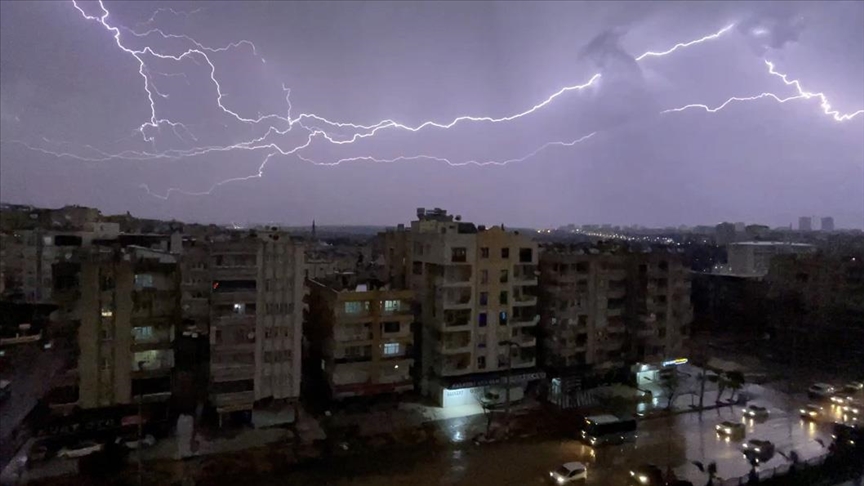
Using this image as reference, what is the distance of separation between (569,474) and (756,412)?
27.3 feet

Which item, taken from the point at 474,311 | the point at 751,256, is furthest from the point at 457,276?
the point at 751,256

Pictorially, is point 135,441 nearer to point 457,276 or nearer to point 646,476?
point 457,276

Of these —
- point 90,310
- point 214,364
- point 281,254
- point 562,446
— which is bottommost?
point 562,446

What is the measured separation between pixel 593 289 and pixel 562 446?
737 cm

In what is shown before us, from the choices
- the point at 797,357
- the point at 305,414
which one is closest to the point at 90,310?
the point at 305,414

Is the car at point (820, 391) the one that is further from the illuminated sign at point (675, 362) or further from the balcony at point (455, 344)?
the balcony at point (455, 344)

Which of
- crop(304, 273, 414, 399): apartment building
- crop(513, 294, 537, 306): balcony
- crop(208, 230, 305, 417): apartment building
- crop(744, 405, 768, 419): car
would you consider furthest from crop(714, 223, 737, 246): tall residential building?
crop(208, 230, 305, 417): apartment building

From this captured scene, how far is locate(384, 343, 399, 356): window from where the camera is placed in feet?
54.1

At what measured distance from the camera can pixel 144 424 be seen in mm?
13781

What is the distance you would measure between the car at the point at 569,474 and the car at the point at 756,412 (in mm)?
7584

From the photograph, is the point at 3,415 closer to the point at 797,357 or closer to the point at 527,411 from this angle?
the point at 527,411

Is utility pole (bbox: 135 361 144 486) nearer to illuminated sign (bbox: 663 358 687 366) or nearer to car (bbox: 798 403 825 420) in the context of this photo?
illuminated sign (bbox: 663 358 687 366)

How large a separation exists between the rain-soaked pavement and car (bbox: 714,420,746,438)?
245 millimetres

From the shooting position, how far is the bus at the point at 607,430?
1409 centimetres
